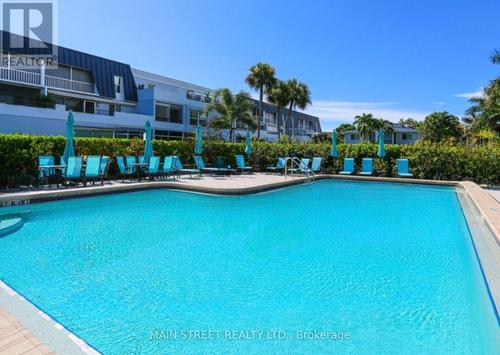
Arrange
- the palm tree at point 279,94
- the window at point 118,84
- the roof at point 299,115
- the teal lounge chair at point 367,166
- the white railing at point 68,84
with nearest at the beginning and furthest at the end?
the teal lounge chair at point 367,166 → the white railing at point 68,84 → the window at point 118,84 → the palm tree at point 279,94 → the roof at point 299,115

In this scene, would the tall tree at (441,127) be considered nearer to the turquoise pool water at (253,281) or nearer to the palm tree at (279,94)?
the palm tree at (279,94)

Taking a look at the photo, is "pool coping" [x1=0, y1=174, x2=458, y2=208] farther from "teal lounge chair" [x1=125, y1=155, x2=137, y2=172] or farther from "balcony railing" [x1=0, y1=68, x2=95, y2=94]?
"balcony railing" [x1=0, y1=68, x2=95, y2=94]

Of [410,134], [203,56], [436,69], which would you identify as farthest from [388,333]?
[410,134]

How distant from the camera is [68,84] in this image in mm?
28234

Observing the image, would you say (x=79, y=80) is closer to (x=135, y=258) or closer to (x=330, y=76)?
(x=330, y=76)

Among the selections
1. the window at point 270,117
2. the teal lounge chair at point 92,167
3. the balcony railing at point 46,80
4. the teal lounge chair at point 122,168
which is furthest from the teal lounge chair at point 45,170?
the window at point 270,117

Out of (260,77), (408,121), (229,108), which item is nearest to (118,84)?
(229,108)

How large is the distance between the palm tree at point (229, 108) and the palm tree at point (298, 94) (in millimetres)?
7064

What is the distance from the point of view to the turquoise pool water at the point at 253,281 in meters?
3.20

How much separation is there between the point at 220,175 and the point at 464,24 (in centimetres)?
1378

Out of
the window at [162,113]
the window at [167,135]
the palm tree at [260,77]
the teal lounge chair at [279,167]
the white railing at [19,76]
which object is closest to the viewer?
the teal lounge chair at [279,167]

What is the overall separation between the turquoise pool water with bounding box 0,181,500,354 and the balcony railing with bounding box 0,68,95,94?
21200 mm

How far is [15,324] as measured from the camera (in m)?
Result: 2.79

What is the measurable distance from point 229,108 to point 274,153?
14.2 metres
